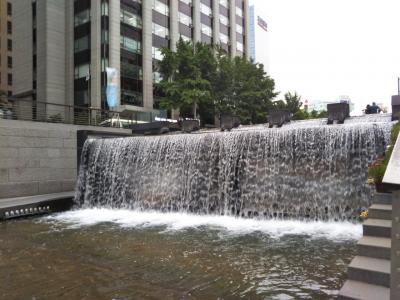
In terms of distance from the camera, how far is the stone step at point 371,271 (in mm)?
4031

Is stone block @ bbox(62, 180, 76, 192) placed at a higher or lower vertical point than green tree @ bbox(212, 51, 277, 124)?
lower

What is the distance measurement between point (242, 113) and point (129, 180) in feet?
71.3

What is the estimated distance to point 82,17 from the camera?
40125 millimetres

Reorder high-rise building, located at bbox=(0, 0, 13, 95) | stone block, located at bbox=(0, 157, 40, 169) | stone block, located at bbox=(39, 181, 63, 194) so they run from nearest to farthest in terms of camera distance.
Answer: stone block, located at bbox=(0, 157, 40, 169) → stone block, located at bbox=(39, 181, 63, 194) → high-rise building, located at bbox=(0, 0, 13, 95)

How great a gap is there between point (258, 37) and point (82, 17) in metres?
59.6

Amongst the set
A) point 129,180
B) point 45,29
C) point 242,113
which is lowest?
point 129,180

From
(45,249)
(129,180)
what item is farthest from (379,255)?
(129,180)

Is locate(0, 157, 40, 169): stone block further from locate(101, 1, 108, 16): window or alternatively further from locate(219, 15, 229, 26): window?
locate(219, 15, 229, 26): window

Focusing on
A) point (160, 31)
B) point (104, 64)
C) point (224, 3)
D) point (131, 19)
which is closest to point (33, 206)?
point (104, 64)

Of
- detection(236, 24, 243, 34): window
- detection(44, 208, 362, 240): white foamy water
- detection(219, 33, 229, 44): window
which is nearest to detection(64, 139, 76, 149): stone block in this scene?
detection(44, 208, 362, 240): white foamy water

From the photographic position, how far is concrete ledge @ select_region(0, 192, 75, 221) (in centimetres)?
1177

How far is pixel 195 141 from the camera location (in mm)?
13141

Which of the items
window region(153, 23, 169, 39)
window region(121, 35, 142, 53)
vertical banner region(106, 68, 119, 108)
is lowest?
vertical banner region(106, 68, 119, 108)

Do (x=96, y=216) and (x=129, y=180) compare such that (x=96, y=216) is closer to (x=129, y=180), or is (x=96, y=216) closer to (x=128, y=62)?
(x=129, y=180)
